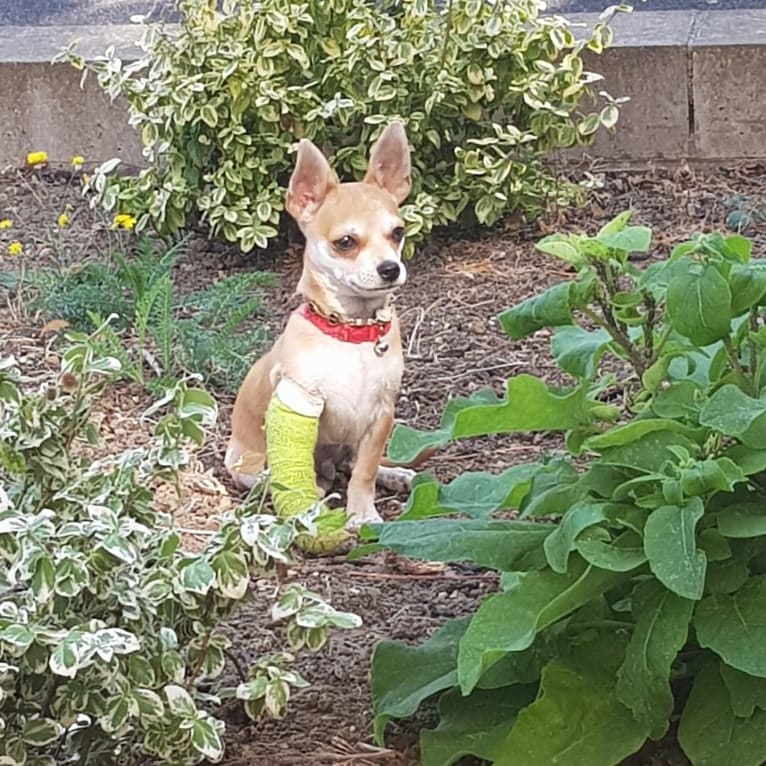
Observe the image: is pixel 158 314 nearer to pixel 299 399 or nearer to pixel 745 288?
pixel 299 399

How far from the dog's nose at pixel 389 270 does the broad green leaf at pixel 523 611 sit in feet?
4.20

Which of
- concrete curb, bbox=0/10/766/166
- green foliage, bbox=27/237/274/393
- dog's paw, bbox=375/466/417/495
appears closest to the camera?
dog's paw, bbox=375/466/417/495

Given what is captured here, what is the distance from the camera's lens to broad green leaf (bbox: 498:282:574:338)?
2.55 meters

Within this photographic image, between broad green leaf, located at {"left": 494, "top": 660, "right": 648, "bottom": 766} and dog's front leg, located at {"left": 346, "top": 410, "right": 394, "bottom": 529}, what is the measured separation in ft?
4.14

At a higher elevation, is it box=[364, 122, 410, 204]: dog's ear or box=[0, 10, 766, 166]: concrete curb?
box=[364, 122, 410, 204]: dog's ear

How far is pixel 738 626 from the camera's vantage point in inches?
95.2

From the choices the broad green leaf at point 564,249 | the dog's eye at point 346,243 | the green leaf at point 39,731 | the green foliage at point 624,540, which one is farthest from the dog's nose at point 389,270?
the green leaf at point 39,731

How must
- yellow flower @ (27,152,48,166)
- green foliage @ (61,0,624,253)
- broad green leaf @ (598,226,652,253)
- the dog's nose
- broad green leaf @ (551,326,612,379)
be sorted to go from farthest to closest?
yellow flower @ (27,152,48,166) → green foliage @ (61,0,624,253) → the dog's nose → broad green leaf @ (551,326,612,379) → broad green leaf @ (598,226,652,253)

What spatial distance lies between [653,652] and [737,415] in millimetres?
375

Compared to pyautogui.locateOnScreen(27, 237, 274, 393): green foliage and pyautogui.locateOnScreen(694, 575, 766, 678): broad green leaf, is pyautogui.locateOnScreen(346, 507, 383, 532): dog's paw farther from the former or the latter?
pyautogui.locateOnScreen(694, 575, 766, 678): broad green leaf

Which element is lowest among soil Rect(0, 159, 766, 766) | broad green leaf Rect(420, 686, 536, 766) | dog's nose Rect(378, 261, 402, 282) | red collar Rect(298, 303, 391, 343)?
soil Rect(0, 159, 766, 766)

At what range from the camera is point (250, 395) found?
→ 3.98 metres

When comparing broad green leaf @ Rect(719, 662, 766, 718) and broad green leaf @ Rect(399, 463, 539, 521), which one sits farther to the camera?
broad green leaf @ Rect(399, 463, 539, 521)

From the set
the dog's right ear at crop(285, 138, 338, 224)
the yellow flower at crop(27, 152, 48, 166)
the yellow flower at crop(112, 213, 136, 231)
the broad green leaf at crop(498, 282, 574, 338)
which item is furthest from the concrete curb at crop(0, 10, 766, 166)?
the broad green leaf at crop(498, 282, 574, 338)
